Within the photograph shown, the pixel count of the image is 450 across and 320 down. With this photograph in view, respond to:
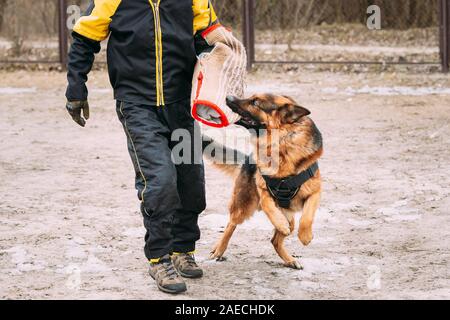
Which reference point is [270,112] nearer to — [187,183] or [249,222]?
[187,183]

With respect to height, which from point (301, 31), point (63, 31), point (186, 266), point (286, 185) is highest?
point (286, 185)

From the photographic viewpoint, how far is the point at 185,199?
5.20m

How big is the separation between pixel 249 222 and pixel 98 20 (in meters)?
2.10

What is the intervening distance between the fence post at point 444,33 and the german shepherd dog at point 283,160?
880 centimetres

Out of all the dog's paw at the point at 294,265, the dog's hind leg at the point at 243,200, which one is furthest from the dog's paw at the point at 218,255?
the dog's paw at the point at 294,265

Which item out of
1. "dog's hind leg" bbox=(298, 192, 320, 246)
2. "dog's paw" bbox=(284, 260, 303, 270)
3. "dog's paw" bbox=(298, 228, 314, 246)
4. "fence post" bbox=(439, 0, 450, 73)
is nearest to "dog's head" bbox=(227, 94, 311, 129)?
"dog's hind leg" bbox=(298, 192, 320, 246)

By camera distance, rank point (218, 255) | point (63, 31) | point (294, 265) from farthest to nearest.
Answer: point (63, 31) → point (218, 255) → point (294, 265)

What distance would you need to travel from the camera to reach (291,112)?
5.21 m

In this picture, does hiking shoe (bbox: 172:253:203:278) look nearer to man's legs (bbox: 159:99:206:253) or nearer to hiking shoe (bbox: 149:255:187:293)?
man's legs (bbox: 159:99:206:253)

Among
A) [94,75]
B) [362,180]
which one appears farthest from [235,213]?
[94,75]

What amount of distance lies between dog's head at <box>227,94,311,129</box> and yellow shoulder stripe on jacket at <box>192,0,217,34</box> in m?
0.46

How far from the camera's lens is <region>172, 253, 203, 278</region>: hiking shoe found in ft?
17.0

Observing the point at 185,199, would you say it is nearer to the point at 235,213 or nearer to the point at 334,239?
the point at 235,213

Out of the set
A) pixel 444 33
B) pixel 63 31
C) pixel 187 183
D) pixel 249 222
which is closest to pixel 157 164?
pixel 187 183
